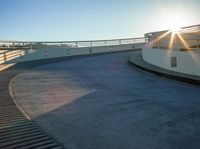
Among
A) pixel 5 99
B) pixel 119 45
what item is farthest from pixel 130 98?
pixel 119 45

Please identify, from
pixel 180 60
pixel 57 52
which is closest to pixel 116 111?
pixel 180 60

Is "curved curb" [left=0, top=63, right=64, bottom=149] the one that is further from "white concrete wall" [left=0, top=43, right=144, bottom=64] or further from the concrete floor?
"white concrete wall" [left=0, top=43, right=144, bottom=64]

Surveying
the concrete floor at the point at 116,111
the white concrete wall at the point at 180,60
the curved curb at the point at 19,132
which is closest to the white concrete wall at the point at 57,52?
the concrete floor at the point at 116,111

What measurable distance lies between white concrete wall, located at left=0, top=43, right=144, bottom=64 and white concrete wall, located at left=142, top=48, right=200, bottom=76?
13.3 meters

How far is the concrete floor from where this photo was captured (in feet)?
24.4

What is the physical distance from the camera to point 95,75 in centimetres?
1928

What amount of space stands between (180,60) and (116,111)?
8.43 meters

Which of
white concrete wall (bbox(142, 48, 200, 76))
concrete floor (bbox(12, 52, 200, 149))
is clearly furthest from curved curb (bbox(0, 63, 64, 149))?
white concrete wall (bbox(142, 48, 200, 76))

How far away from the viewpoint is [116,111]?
33.0 feet

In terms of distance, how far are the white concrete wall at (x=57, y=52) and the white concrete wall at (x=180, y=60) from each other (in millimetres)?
13335

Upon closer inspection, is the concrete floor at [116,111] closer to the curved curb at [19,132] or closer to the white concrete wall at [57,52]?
the curved curb at [19,132]

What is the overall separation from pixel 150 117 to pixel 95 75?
1024 cm

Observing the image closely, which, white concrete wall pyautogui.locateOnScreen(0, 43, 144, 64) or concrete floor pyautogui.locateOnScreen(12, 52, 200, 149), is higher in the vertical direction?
white concrete wall pyautogui.locateOnScreen(0, 43, 144, 64)

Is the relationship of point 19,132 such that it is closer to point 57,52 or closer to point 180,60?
point 180,60
